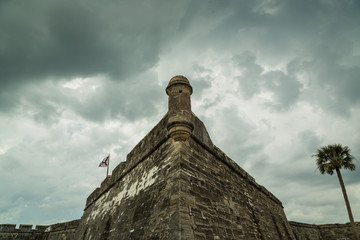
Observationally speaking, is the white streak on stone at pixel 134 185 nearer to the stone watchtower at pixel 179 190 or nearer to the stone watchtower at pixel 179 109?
the stone watchtower at pixel 179 190

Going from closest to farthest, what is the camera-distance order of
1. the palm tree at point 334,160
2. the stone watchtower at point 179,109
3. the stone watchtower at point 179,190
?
the stone watchtower at point 179,190, the stone watchtower at point 179,109, the palm tree at point 334,160

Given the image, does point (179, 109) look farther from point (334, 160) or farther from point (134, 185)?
point (334, 160)

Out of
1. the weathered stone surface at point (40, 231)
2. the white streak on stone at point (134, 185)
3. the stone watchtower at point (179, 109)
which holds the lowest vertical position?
the weathered stone surface at point (40, 231)

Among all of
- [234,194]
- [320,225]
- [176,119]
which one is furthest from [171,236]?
[320,225]

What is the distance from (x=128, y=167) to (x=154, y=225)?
4.03 metres

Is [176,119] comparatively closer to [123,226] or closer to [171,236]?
[171,236]

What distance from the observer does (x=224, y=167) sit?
731cm

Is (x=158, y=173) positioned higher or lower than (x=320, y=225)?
higher

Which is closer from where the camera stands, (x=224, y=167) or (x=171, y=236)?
(x=171, y=236)

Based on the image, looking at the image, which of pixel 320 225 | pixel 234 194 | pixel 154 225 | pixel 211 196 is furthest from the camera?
pixel 320 225

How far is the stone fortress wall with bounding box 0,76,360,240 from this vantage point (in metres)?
4.31

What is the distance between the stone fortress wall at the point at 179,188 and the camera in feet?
14.1

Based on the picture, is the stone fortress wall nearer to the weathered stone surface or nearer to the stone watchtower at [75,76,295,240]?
the stone watchtower at [75,76,295,240]

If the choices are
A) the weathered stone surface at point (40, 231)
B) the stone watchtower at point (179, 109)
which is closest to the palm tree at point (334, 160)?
the stone watchtower at point (179, 109)
